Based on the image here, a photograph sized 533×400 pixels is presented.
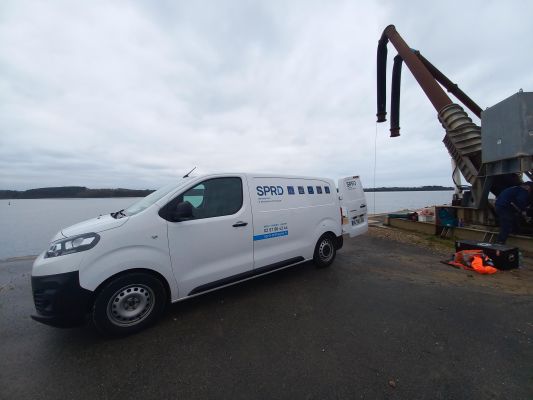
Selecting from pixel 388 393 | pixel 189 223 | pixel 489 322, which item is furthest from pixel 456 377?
pixel 189 223

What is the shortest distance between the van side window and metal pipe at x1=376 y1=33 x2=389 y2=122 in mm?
11384

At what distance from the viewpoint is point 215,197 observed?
3.42 metres

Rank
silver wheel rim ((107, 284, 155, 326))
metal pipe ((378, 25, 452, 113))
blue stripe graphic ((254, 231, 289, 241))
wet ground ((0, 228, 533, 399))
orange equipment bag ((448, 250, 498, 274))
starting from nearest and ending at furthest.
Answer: wet ground ((0, 228, 533, 399)) → silver wheel rim ((107, 284, 155, 326)) → blue stripe graphic ((254, 231, 289, 241)) → orange equipment bag ((448, 250, 498, 274)) → metal pipe ((378, 25, 452, 113))

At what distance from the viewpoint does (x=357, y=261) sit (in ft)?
17.7

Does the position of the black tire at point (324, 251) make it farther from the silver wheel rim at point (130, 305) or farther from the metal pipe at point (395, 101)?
the metal pipe at point (395, 101)

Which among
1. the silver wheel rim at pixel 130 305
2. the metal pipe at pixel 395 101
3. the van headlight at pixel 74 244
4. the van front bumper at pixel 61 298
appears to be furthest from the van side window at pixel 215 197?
the metal pipe at pixel 395 101

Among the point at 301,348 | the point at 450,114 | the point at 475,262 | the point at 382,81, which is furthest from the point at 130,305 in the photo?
the point at 382,81

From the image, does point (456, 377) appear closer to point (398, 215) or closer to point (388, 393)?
point (388, 393)

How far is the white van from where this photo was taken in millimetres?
2463

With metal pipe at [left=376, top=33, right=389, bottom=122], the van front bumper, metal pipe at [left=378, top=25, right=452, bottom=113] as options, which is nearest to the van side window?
the van front bumper

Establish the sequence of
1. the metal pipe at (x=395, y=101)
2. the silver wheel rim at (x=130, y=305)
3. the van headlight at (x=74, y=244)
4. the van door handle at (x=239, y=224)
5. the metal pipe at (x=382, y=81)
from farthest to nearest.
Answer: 1. the metal pipe at (x=382, y=81)
2. the metal pipe at (x=395, y=101)
3. the van door handle at (x=239, y=224)
4. the silver wheel rim at (x=130, y=305)
5. the van headlight at (x=74, y=244)

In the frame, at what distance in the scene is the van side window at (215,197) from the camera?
10.6 feet

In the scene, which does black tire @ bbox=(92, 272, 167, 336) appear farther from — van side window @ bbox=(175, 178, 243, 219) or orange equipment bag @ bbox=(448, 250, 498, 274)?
orange equipment bag @ bbox=(448, 250, 498, 274)

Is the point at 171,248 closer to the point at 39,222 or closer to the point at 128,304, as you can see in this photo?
the point at 128,304
